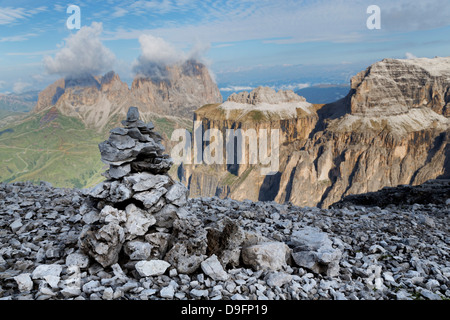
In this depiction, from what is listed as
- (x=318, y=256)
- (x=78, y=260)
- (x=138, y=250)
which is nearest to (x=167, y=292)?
(x=138, y=250)

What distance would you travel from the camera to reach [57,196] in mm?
20500

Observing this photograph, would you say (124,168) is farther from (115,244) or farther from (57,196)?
(57,196)

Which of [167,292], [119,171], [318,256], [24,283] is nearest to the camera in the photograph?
[167,292]

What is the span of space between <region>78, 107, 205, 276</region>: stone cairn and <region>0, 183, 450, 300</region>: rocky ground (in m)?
0.40

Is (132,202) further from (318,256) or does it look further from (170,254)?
(318,256)

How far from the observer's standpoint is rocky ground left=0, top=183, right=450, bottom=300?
897 centimetres

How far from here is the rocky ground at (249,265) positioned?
8.97m

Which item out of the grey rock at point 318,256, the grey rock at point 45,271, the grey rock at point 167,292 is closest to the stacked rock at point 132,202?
the grey rock at point 45,271

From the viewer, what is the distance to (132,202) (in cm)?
1199

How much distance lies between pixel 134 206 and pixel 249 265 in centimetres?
535

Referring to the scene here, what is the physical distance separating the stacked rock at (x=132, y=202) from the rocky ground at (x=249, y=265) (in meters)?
0.58

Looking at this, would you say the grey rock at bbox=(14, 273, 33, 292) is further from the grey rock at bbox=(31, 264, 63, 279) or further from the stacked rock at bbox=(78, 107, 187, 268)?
the stacked rock at bbox=(78, 107, 187, 268)

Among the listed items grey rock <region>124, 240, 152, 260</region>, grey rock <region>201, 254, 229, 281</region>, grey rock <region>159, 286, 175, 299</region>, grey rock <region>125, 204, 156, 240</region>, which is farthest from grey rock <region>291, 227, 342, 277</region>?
grey rock <region>125, 204, 156, 240</region>
